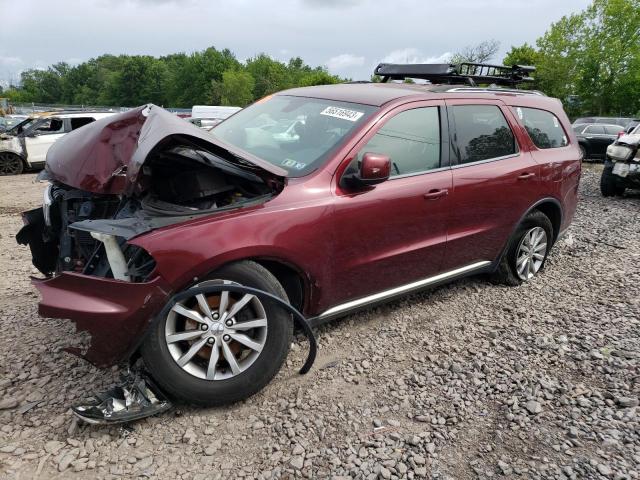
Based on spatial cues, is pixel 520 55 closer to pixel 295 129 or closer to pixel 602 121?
A: pixel 602 121

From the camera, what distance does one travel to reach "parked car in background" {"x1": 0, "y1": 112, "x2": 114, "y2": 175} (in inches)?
457

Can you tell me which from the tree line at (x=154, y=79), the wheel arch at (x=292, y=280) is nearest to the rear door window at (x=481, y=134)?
the wheel arch at (x=292, y=280)

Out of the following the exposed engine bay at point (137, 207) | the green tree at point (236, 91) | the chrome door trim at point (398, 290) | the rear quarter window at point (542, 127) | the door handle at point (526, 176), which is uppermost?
the green tree at point (236, 91)

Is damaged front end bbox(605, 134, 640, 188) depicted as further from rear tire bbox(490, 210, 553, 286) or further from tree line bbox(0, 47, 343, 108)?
tree line bbox(0, 47, 343, 108)

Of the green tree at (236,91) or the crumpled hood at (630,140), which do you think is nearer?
the crumpled hood at (630,140)

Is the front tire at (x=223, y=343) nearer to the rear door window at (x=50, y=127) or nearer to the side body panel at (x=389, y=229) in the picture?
the side body panel at (x=389, y=229)

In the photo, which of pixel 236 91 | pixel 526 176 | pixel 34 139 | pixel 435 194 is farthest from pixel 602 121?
pixel 236 91

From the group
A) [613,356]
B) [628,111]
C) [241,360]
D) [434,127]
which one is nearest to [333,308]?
[241,360]

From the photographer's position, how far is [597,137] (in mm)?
14766

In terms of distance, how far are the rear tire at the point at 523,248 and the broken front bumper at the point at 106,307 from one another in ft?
10.1

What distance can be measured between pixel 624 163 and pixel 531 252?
5.53m

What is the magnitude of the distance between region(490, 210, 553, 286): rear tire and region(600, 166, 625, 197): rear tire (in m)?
5.49

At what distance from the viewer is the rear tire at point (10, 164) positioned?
11555mm

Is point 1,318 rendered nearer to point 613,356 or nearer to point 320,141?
point 320,141
